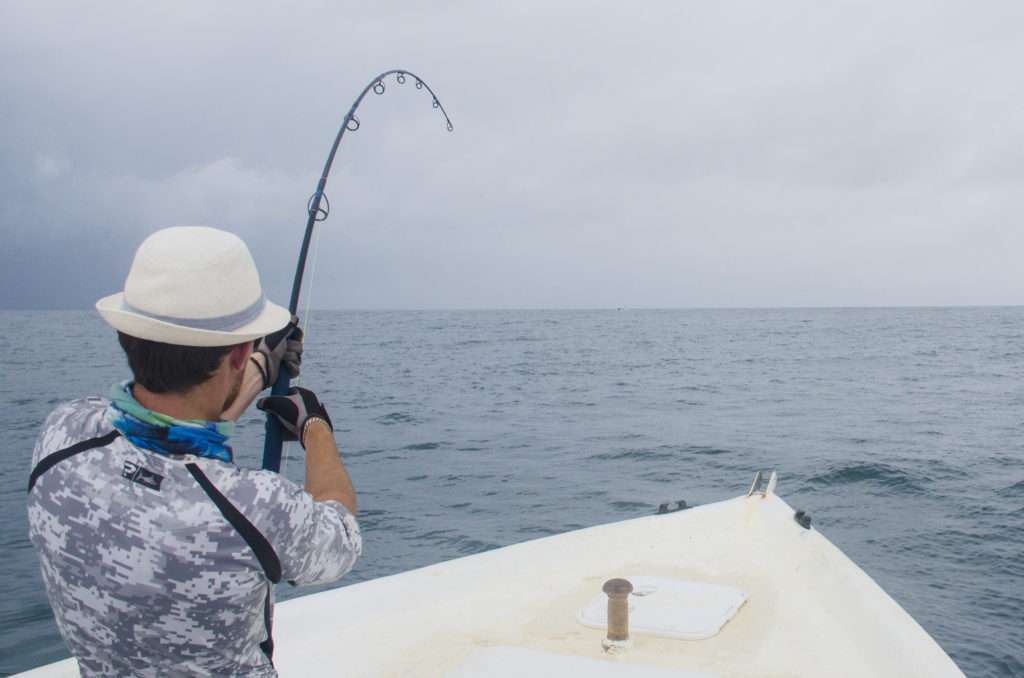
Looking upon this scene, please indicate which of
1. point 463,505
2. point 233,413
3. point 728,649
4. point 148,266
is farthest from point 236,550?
point 463,505

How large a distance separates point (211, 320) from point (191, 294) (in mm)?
66

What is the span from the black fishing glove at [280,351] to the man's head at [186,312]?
0.46 m

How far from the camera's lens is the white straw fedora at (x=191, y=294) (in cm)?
147

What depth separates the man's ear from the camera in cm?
156

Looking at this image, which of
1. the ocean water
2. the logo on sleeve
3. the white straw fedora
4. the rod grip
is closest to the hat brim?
the white straw fedora

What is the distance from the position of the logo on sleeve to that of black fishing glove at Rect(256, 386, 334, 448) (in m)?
0.55

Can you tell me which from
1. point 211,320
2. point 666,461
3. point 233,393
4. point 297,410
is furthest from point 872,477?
point 211,320

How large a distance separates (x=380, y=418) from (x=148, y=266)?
1528 cm

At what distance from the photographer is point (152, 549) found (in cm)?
140

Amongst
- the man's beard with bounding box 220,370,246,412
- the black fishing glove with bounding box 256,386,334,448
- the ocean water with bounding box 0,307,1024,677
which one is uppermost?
the man's beard with bounding box 220,370,246,412

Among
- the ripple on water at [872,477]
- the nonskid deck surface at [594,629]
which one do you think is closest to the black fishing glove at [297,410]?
the nonskid deck surface at [594,629]

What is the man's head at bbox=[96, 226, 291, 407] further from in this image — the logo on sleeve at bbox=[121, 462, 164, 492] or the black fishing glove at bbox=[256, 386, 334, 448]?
the black fishing glove at bbox=[256, 386, 334, 448]

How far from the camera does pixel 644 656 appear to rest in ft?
10.4

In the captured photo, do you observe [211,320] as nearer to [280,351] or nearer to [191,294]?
[191,294]
